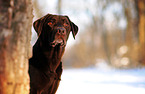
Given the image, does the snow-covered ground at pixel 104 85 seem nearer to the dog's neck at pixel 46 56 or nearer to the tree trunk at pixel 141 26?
the dog's neck at pixel 46 56

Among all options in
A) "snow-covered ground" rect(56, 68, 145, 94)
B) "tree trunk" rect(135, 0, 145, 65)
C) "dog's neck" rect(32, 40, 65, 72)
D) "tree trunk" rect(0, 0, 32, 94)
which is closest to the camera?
"tree trunk" rect(0, 0, 32, 94)

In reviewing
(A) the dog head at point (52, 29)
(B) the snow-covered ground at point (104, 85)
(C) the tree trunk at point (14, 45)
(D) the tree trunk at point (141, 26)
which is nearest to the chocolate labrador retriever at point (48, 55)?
(A) the dog head at point (52, 29)

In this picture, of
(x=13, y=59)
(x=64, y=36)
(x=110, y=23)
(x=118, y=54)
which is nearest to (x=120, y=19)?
(x=110, y=23)

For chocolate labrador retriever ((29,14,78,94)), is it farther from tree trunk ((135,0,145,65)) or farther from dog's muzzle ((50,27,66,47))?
tree trunk ((135,0,145,65))

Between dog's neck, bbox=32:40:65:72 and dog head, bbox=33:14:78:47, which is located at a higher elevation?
dog head, bbox=33:14:78:47

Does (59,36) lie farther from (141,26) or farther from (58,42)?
(141,26)

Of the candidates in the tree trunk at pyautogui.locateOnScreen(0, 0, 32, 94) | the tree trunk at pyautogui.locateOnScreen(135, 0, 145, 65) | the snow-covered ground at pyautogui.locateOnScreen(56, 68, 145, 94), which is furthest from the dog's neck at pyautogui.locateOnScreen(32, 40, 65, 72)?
the tree trunk at pyautogui.locateOnScreen(135, 0, 145, 65)

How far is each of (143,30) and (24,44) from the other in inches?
440

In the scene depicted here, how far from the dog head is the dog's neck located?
8 centimetres

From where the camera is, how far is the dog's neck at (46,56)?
8.78 feet

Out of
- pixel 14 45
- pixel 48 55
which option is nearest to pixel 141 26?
pixel 48 55

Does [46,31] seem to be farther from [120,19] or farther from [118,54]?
[118,54]

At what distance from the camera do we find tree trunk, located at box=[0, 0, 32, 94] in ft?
6.38

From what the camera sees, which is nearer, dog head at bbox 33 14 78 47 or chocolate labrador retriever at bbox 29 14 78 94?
chocolate labrador retriever at bbox 29 14 78 94
